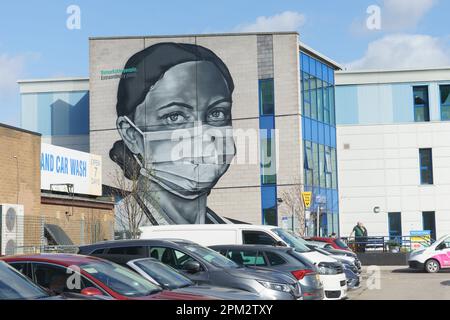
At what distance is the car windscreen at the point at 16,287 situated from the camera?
808cm

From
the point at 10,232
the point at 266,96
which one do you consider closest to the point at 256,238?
the point at 10,232

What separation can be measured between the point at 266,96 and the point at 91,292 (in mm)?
37356

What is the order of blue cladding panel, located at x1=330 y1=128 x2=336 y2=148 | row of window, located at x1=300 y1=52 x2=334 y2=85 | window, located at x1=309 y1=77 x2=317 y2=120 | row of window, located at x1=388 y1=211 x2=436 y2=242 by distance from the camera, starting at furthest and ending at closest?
1. row of window, located at x1=388 y1=211 x2=436 y2=242
2. blue cladding panel, located at x1=330 y1=128 x2=336 y2=148
3. window, located at x1=309 y1=77 x2=317 y2=120
4. row of window, located at x1=300 y1=52 x2=334 y2=85

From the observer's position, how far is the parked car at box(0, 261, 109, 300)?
8.09 meters

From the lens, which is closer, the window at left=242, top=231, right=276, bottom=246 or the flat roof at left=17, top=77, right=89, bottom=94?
the window at left=242, top=231, right=276, bottom=246

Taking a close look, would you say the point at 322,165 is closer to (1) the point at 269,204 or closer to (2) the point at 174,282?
(1) the point at 269,204

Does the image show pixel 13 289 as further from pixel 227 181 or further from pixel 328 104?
pixel 328 104

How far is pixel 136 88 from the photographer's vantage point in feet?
154

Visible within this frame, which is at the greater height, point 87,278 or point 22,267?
point 22,267

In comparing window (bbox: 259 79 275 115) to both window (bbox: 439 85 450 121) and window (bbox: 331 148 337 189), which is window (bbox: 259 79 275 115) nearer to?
window (bbox: 331 148 337 189)

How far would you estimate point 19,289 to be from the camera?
830 centimetres

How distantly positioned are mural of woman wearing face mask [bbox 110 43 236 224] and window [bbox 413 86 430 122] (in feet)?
48.4

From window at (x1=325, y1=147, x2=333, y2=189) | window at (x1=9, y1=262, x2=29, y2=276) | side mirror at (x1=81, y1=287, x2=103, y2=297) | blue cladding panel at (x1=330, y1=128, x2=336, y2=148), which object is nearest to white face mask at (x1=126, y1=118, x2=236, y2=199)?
window at (x1=325, y1=147, x2=333, y2=189)

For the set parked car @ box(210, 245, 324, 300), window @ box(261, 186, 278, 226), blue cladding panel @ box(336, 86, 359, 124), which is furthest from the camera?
blue cladding panel @ box(336, 86, 359, 124)
